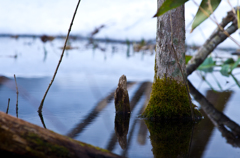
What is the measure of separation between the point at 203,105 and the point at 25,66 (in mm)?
3298

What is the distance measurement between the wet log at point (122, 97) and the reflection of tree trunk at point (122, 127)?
0.05 metres

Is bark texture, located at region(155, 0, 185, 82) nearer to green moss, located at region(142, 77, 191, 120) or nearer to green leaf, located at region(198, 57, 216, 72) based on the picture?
green moss, located at region(142, 77, 191, 120)

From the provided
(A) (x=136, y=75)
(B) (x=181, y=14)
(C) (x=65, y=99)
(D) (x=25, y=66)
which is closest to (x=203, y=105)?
(B) (x=181, y=14)

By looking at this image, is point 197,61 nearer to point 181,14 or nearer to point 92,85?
point 92,85

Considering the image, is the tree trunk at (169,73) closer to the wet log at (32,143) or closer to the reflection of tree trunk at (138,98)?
the reflection of tree trunk at (138,98)

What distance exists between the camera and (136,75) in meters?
4.57

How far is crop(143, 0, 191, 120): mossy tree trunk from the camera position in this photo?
1979 millimetres

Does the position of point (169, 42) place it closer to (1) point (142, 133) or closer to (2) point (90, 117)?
(1) point (142, 133)

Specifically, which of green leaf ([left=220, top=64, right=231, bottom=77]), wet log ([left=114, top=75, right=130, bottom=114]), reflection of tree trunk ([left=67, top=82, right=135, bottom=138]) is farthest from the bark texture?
green leaf ([left=220, top=64, right=231, bottom=77])

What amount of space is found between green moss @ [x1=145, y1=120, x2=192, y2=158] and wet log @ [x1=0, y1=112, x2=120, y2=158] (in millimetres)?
416

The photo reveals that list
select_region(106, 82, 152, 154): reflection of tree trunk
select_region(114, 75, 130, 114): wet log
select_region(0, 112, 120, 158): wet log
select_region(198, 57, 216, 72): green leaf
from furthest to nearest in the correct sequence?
select_region(198, 57, 216, 72): green leaf → select_region(114, 75, 130, 114): wet log → select_region(106, 82, 152, 154): reflection of tree trunk → select_region(0, 112, 120, 158): wet log

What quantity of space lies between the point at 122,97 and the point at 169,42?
525 mm

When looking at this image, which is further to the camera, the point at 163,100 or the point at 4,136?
the point at 163,100

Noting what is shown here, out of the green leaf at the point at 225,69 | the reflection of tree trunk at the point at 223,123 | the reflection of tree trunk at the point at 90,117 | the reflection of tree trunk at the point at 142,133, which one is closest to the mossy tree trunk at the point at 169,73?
→ the reflection of tree trunk at the point at 142,133
